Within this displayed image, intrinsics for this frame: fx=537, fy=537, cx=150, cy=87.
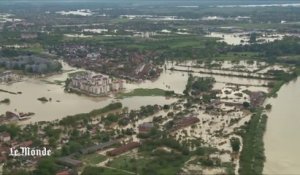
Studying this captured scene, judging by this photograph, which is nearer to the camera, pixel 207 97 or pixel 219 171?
pixel 219 171

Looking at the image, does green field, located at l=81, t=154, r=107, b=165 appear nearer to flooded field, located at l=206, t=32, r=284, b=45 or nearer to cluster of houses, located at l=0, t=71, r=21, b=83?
cluster of houses, located at l=0, t=71, r=21, b=83

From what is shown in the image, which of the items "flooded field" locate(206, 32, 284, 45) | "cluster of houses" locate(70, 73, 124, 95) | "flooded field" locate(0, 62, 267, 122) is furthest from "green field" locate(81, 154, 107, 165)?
"flooded field" locate(206, 32, 284, 45)

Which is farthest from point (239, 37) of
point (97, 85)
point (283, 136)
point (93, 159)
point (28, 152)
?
point (28, 152)

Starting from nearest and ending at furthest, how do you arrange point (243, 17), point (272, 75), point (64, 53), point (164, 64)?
point (272, 75), point (164, 64), point (64, 53), point (243, 17)

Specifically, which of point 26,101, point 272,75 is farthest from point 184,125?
point 272,75

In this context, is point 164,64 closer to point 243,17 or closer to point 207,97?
point 207,97

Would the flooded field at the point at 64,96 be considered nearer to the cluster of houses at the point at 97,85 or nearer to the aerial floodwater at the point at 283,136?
the cluster of houses at the point at 97,85
